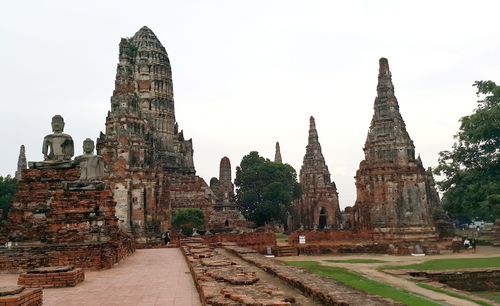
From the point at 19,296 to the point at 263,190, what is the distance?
54.9 metres

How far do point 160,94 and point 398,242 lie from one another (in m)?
30.0

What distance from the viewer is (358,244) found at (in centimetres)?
3259

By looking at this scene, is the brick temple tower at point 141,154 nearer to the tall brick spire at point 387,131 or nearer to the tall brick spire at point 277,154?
the tall brick spire at point 387,131

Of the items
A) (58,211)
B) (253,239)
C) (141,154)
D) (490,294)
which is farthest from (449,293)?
(141,154)

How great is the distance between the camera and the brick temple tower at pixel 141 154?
40.8 meters

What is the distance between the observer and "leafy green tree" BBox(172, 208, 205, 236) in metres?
44.2

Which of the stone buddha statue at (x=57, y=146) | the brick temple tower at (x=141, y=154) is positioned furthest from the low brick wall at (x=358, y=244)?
the stone buddha statue at (x=57, y=146)

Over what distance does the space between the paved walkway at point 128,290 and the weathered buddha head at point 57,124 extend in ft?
17.3

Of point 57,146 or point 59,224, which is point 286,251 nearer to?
point 57,146

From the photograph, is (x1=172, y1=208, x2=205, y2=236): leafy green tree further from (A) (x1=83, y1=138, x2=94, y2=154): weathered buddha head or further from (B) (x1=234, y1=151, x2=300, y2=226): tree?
(A) (x1=83, y1=138, x2=94, y2=154): weathered buddha head

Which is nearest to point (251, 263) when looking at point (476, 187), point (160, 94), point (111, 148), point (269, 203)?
point (476, 187)

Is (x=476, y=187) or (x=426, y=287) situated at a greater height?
(x=476, y=187)

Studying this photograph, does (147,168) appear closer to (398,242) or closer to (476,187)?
(398,242)

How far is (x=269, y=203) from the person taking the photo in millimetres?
59156
